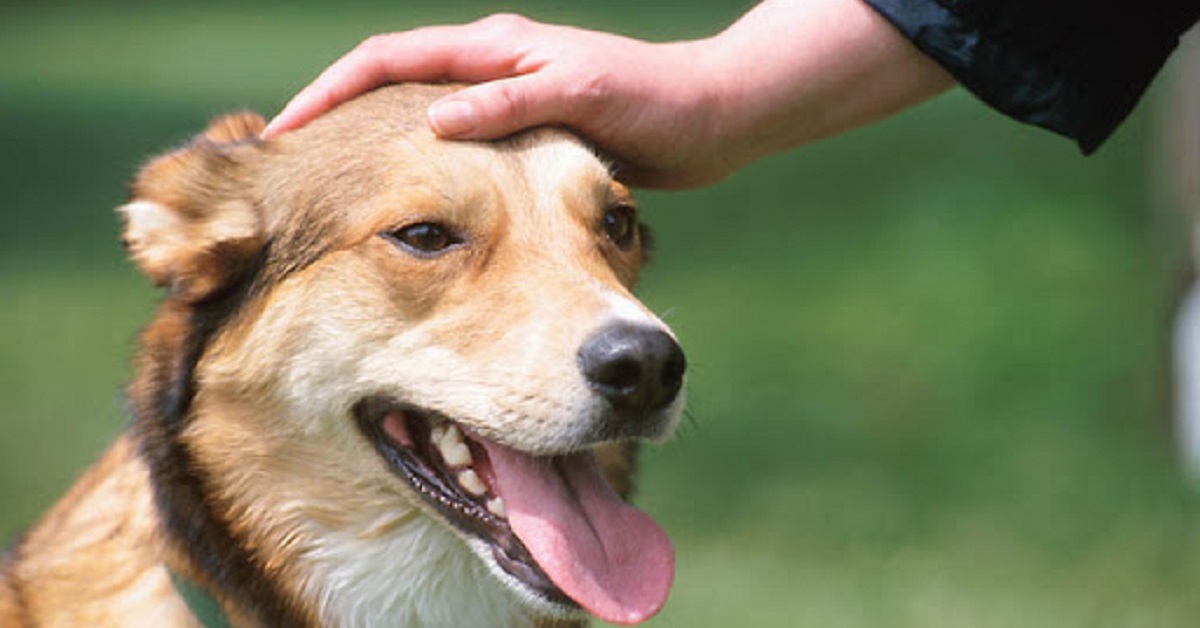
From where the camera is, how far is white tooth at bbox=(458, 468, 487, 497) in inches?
142

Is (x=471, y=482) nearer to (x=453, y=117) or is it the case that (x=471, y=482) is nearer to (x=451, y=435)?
(x=451, y=435)

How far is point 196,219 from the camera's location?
12.6 ft

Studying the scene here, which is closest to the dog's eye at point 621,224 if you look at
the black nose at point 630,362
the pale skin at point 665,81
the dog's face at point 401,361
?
the dog's face at point 401,361

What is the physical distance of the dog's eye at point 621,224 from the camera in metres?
3.89

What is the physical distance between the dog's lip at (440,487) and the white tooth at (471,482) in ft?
0.05

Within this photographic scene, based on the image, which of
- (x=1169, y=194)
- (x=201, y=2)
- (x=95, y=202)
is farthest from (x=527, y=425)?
(x=201, y=2)

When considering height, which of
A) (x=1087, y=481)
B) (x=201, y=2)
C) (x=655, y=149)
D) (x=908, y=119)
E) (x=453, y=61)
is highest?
(x=453, y=61)

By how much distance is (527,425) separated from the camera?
3.46 meters

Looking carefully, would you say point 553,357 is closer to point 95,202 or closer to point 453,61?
point 453,61

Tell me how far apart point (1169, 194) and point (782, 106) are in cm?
477

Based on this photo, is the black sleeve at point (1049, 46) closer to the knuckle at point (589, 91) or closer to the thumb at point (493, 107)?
the knuckle at point (589, 91)

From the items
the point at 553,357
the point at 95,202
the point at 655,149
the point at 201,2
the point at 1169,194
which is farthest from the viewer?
the point at 201,2

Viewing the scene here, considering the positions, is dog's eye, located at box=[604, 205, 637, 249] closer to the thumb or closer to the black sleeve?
the thumb

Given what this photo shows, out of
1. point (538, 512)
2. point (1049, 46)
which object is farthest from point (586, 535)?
point (1049, 46)
